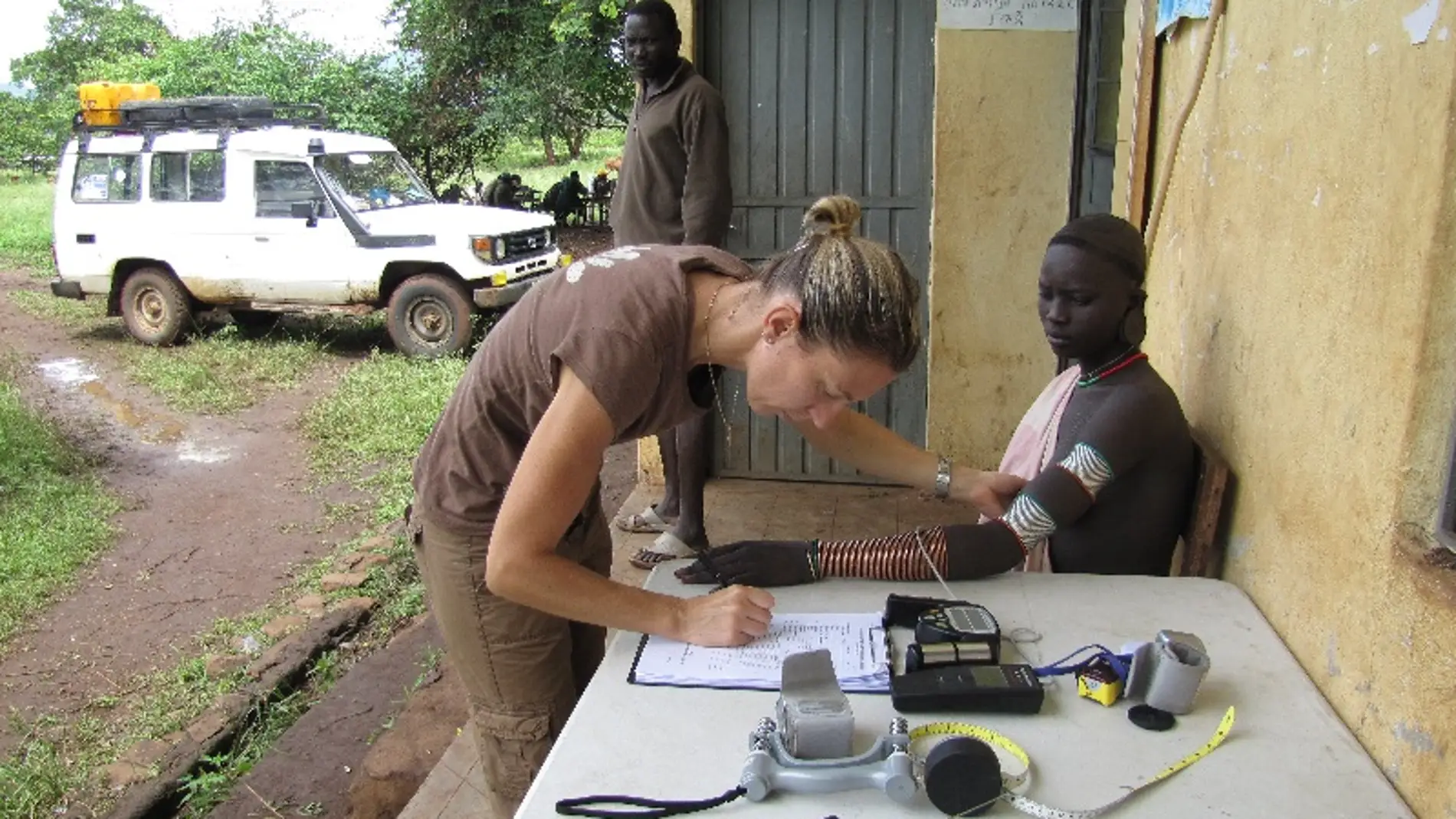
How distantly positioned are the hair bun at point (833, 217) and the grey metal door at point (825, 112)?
251cm

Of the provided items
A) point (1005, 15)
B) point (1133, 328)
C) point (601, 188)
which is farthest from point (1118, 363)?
point (601, 188)

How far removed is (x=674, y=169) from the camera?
374cm

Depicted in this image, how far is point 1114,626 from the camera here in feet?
5.51

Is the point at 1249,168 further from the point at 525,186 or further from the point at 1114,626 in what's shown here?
the point at 525,186

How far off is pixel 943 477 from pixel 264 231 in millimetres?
7599

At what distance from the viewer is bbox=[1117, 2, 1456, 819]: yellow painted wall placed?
1.24m

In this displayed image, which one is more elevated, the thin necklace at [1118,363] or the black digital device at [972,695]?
the thin necklace at [1118,363]

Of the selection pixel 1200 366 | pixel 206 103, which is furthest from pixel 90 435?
pixel 1200 366

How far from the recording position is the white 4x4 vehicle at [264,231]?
27.1ft

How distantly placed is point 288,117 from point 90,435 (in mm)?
3808

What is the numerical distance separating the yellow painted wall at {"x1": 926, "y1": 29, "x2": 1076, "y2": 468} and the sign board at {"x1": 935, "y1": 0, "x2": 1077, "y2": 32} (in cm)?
3

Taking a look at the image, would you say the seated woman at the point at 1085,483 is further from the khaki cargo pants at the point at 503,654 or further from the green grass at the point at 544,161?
the green grass at the point at 544,161

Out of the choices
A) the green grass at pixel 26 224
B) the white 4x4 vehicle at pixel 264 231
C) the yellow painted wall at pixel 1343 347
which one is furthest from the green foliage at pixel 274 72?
the yellow painted wall at pixel 1343 347

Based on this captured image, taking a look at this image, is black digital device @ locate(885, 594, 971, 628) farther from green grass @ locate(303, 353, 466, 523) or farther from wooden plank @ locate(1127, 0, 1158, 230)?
green grass @ locate(303, 353, 466, 523)
